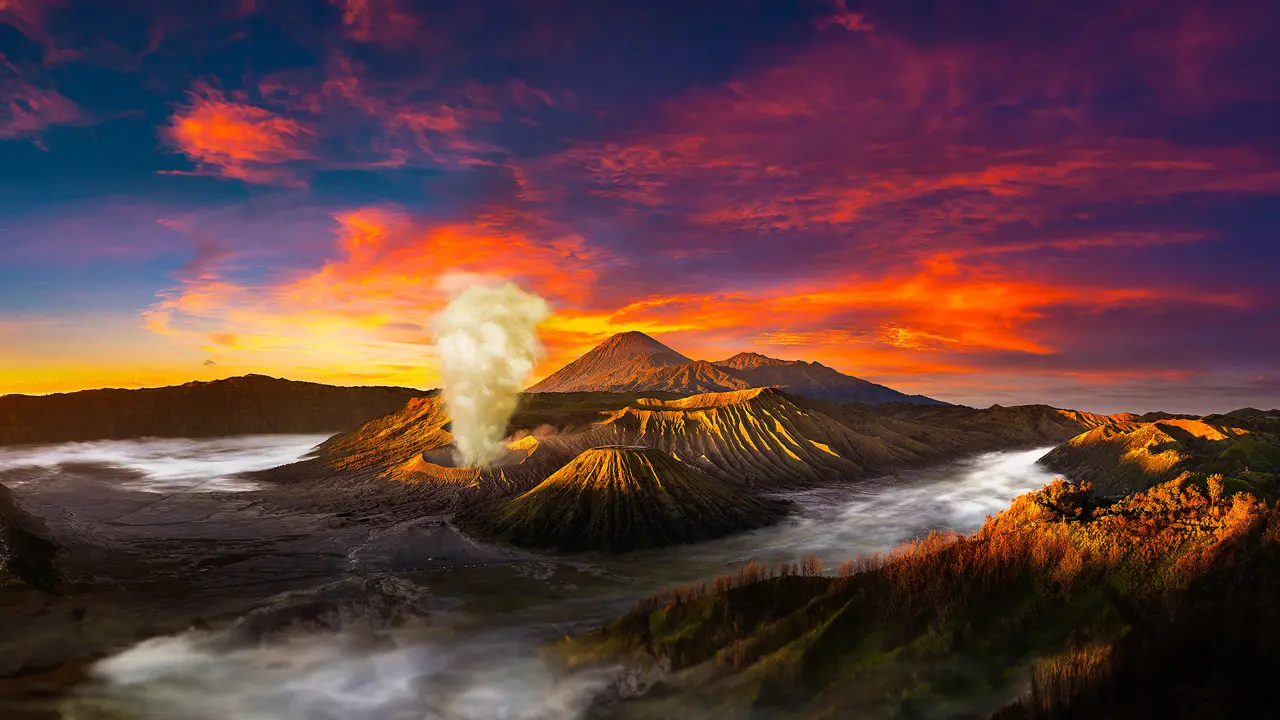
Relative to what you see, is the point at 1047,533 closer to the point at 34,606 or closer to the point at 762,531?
the point at 762,531

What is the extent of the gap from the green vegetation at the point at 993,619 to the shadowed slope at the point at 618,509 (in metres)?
19.9

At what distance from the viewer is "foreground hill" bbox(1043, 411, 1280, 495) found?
52.0m

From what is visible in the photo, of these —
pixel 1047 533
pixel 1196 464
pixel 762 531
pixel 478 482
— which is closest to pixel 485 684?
pixel 1047 533

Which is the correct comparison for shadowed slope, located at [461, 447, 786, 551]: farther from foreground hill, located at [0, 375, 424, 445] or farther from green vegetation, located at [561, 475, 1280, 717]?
foreground hill, located at [0, 375, 424, 445]

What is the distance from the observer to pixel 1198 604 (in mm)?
13062

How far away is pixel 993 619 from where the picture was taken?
15.0 m

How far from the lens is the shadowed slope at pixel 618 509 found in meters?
38.9

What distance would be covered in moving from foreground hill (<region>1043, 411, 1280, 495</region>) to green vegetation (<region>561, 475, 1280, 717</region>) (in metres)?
22.7

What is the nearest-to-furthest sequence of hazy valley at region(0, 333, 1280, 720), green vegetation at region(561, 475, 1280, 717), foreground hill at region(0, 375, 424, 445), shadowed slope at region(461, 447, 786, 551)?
green vegetation at region(561, 475, 1280, 717) < hazy valley at region(0, 333, 1280, 720) < shadowed slope at region(461, 447, 786, 551) < foreground hill at region(0, 375, 424, 445)

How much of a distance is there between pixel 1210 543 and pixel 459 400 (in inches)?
2313

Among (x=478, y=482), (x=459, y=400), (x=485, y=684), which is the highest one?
(x=459, y=400)

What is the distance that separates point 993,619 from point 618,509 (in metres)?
27.3

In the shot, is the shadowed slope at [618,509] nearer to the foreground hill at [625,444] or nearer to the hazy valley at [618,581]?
the hazy valley at [618,581]

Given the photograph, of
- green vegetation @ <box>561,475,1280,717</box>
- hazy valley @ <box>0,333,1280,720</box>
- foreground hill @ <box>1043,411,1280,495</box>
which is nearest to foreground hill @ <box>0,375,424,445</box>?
hazy valley @ <box>0,333,1280,720</box>
